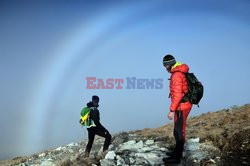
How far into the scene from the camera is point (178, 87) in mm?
10648

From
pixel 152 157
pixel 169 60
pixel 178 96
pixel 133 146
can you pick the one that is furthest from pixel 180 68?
pixel 133 146

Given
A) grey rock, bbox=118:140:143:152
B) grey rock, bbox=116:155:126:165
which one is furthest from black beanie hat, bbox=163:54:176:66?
grey rock, bbox=118:140:143:152

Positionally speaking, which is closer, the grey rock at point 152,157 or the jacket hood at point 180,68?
the jacket hood at point 180,68

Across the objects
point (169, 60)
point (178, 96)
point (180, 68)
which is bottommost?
point (178, 96)

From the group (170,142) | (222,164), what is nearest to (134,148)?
(170,142)

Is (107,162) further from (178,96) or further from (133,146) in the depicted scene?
(178,96)

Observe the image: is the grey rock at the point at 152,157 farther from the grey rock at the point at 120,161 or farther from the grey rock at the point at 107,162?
the grey rock at the point at 107,162

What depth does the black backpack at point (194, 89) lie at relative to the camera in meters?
10.9

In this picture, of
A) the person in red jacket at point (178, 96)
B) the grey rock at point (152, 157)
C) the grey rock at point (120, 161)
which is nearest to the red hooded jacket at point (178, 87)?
the person in red jacket at point (178, 96)

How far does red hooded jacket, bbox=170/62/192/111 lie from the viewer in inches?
419

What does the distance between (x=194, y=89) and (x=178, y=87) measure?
0.54m

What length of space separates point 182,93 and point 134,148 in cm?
433

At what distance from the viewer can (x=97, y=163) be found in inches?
502

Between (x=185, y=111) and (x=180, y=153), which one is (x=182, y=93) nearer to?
(x=185, y=111)
